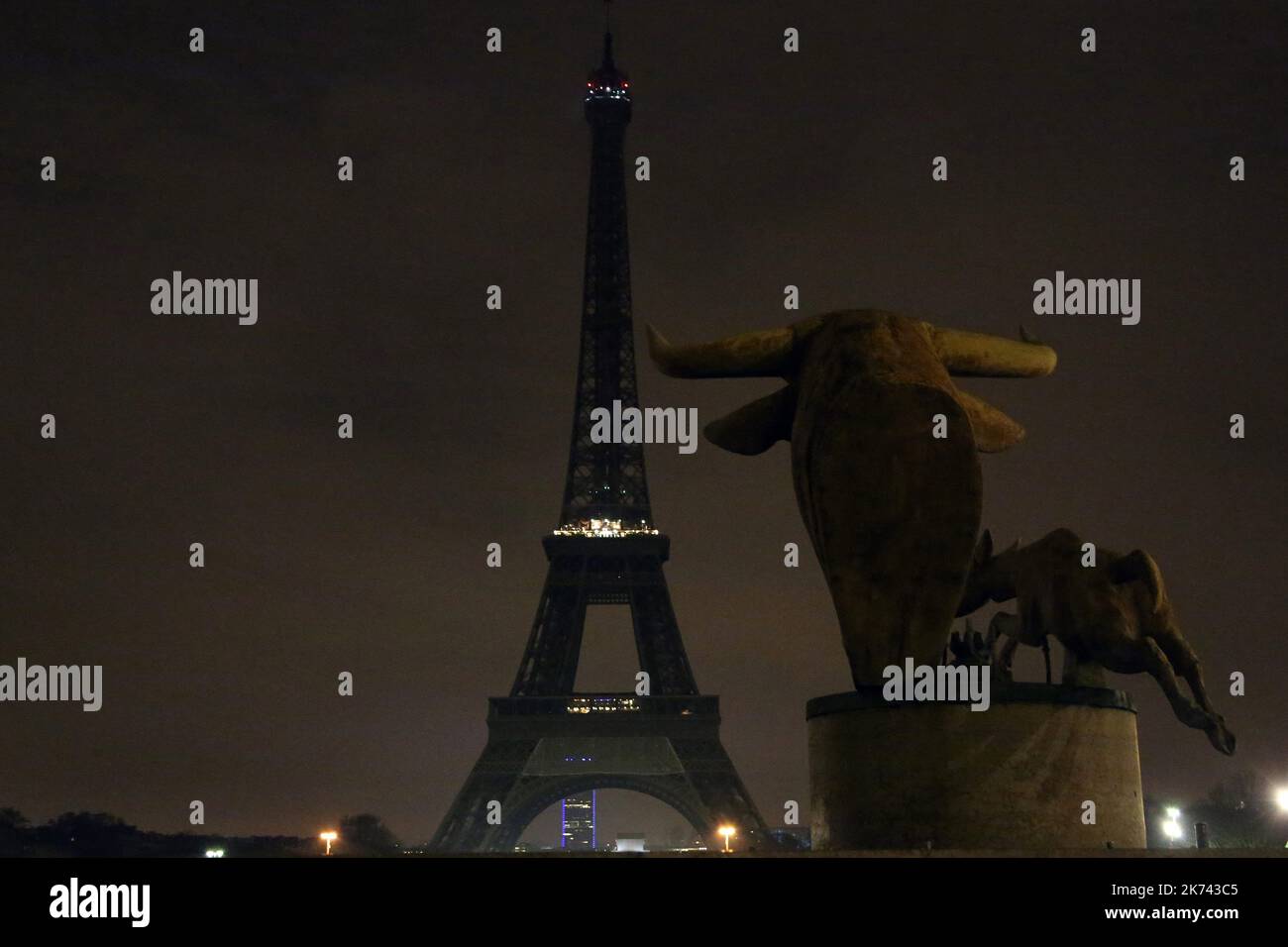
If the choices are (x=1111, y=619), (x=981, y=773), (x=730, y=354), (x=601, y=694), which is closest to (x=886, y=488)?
(x=730, y=354)

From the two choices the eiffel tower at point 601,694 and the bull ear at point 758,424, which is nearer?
the bull ear at point 758,424

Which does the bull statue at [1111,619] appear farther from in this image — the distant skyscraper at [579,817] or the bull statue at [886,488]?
the distant skyscraper at [579,817]

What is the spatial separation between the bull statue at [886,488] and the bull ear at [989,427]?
208cm

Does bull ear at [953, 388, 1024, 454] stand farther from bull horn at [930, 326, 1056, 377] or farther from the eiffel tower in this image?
the eiffel tower

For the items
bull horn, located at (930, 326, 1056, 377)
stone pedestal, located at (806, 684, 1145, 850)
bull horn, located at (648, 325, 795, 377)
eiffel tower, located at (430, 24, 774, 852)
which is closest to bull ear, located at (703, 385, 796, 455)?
bull horn, located at (648, 325, 795, 377)

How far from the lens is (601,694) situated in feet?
262

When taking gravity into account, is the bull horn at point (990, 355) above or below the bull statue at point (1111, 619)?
above

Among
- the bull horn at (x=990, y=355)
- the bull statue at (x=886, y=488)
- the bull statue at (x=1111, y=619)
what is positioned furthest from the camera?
the bull horn at (x=990, y=355)

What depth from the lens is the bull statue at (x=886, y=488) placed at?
23797mm

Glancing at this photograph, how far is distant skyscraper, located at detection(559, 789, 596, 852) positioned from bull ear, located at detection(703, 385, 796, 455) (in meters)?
130

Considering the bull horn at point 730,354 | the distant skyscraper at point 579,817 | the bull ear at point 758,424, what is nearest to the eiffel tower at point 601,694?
the bull ear at point 758,424

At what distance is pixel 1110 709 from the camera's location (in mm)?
24578

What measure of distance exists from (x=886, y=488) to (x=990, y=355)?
14.4 feet
